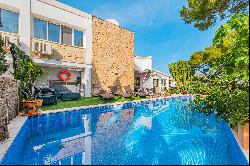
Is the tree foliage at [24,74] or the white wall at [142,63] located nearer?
the tree foliage at [24,74]

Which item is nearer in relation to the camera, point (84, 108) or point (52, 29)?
point (84, 108)

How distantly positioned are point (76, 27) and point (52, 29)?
8.24 ft

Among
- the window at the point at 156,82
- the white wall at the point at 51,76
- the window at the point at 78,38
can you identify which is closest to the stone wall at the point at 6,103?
the white wall at the point at 51,76

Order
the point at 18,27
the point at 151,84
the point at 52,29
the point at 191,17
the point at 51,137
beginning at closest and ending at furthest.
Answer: the point at 51,137
the point at 191,17
the point at 18,27
the point at 52,29
the point at 151,84

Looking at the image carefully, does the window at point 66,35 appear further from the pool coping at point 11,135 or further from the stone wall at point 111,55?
the pool coping at point 11,135

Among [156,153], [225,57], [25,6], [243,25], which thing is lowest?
[156,153]

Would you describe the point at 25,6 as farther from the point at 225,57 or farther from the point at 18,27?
the point at 225,57

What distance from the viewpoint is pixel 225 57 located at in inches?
276

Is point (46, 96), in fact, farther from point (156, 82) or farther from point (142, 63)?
point (156, 82)

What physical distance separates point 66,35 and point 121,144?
15.9 m

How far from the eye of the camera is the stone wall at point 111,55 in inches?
902

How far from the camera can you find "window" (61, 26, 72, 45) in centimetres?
2033

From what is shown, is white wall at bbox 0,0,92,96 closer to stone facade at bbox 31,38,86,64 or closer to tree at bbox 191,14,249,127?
stone facade at bbox 31,38,86,64

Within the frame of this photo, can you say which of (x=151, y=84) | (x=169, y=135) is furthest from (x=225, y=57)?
(x=151, y=84)
